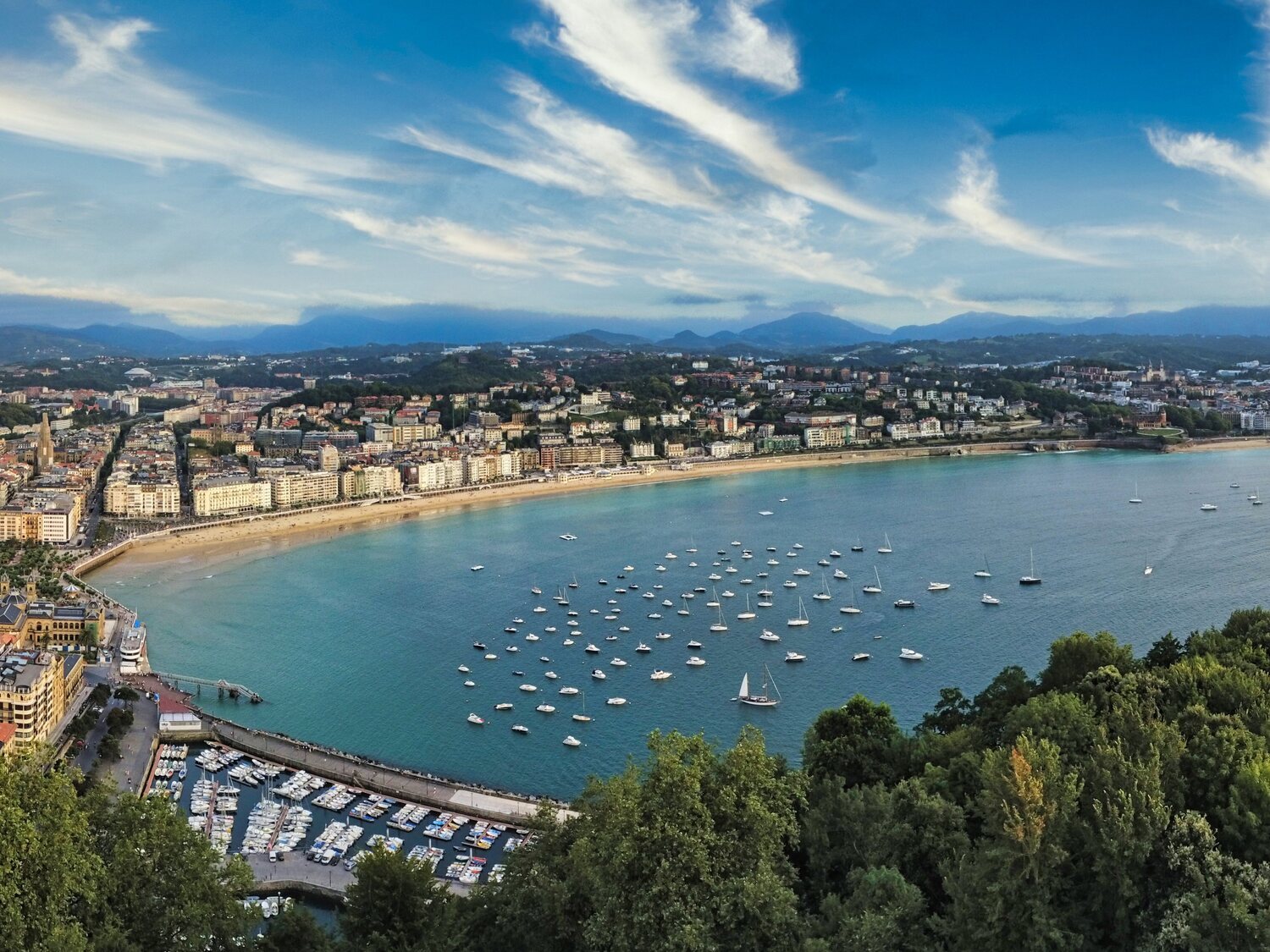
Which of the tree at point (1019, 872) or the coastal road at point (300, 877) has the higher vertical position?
the tree at point (1019, 872)

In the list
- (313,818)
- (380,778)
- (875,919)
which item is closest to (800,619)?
(380,778)

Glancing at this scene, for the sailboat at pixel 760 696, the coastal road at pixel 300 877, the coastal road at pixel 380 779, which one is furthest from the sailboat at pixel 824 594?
the coastal road at pixel 300 877

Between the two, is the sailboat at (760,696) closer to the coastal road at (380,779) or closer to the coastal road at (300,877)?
the coastal road at (380,779)

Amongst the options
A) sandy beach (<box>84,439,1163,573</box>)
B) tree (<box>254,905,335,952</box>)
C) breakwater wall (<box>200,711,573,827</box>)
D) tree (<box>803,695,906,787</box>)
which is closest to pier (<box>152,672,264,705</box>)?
breakwater wall (<box>200,711,573,827</box>)

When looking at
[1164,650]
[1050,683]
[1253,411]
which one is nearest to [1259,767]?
[1050,683]

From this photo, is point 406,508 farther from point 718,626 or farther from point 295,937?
point 295,937

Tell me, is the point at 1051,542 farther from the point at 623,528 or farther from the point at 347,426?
the point at 347,426
